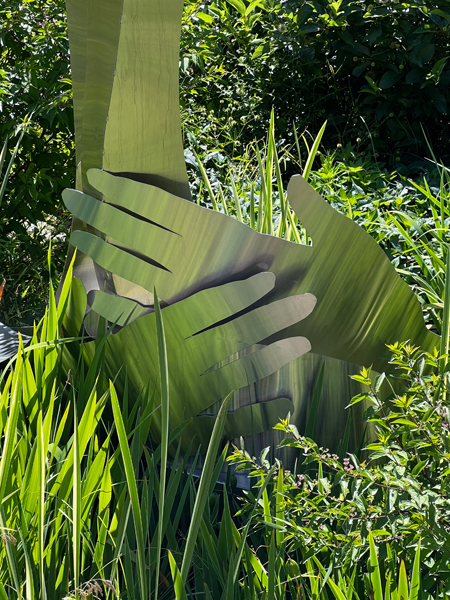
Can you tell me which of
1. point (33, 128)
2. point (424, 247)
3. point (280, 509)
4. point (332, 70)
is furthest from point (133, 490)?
point (332, 70)

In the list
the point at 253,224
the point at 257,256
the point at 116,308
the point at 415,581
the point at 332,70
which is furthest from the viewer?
the point at 332,70

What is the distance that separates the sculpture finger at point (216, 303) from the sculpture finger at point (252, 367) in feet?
0.37

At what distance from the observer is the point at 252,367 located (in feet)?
4.69

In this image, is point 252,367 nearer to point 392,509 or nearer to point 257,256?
point 257,256

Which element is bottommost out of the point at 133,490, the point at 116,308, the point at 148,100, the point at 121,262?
the point at 133,490

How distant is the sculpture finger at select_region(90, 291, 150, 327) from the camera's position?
4.92ft

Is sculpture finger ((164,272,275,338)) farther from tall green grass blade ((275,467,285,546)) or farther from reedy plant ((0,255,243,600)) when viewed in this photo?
tall green grass blade ((275,467,285,546))

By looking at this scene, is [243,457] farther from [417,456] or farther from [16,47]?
[16,47]

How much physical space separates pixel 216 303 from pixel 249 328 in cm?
10

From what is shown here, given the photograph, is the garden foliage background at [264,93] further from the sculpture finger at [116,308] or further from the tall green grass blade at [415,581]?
the tall green grass blade at [415,581]

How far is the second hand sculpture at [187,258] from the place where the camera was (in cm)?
138

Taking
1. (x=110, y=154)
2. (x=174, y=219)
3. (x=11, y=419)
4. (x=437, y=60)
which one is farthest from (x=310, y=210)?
(x=437, y=60)

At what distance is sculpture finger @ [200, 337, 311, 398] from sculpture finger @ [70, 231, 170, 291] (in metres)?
0.26

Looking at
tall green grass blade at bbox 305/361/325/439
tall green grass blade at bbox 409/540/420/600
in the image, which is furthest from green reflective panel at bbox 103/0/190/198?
tall green grass blade at bbox 409/540/420/600
